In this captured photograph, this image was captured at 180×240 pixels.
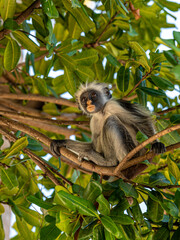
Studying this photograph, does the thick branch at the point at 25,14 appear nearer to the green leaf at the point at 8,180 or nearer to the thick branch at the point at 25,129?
the thick branch at the point at 25,129

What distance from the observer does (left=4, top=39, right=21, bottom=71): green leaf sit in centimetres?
260

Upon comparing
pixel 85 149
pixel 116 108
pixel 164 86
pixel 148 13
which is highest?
pixel 148 13

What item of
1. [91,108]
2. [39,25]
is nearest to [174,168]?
[91,108]

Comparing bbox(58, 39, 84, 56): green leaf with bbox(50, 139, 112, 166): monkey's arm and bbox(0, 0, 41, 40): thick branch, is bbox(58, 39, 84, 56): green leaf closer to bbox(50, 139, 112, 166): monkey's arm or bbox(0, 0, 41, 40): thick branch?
bbox(0, 0, 41, 40): thick branch

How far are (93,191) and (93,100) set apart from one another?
1833mm

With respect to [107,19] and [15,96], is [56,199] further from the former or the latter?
[107,19]

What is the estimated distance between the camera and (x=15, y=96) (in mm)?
3256

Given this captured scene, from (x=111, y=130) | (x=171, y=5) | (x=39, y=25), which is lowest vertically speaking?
(x=111, y=130)

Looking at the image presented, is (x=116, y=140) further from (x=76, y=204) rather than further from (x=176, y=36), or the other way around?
(x=176, y=36)

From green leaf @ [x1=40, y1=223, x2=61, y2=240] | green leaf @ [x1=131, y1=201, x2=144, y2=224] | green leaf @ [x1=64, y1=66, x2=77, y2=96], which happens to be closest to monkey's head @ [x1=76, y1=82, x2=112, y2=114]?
green leaf @ [x1=64, y1=66, x2=77, y2=96]

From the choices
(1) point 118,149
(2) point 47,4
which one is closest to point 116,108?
(1) point 118,149

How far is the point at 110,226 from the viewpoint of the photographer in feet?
5.60

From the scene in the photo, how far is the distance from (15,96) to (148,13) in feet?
5.07

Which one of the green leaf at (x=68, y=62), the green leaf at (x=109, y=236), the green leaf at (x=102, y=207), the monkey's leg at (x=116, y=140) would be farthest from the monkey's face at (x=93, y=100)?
the green leaf at (x=109, y=236)
